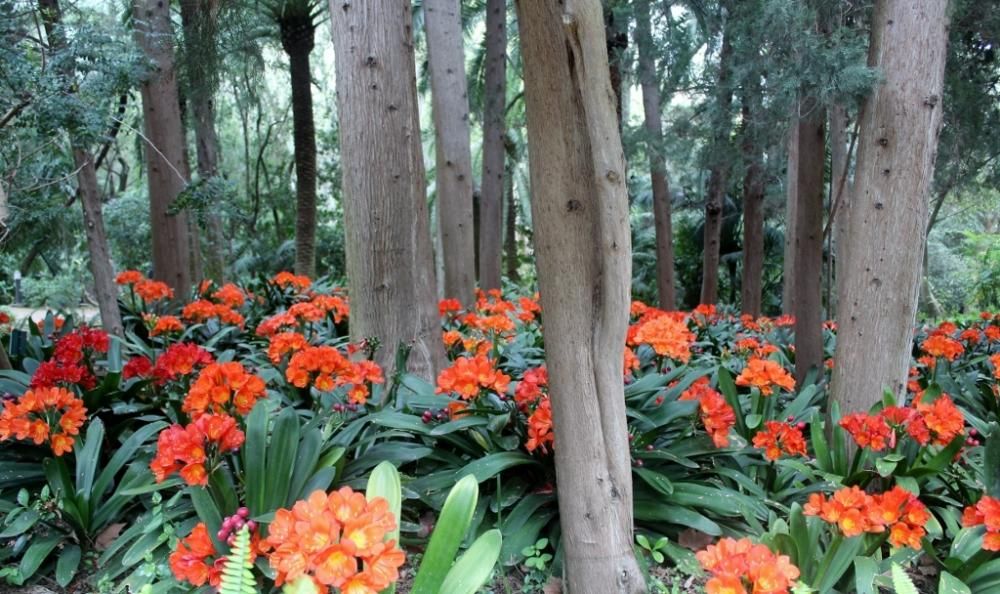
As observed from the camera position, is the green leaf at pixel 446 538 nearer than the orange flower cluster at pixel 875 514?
Yes

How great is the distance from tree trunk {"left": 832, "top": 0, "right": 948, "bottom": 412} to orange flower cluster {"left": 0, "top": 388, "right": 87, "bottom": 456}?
127 inches

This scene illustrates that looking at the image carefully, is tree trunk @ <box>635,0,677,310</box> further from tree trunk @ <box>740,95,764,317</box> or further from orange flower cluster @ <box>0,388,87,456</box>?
orange flower cluster @ <box>0,388,87,456</box>

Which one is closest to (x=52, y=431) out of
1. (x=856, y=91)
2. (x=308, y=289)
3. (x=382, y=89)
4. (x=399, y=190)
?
(x=399, y=190)

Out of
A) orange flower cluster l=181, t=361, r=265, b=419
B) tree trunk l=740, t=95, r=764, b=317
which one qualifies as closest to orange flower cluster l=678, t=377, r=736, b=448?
orange flower cluster l=181, t=361, r=265, b=419

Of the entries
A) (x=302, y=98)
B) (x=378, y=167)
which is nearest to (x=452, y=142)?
(x=378, y=167)

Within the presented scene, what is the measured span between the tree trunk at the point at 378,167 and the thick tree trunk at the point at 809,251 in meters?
2.65

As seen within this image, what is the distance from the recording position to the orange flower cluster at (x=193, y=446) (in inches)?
67.7

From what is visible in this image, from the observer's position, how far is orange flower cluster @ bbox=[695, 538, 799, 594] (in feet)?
4.60

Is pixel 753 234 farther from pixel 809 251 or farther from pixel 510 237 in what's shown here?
pixel 510 237

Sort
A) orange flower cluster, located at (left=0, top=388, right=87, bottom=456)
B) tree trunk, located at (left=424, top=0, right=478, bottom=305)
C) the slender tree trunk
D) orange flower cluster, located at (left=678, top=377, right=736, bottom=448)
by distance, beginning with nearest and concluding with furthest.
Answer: orange flower cluster, located at (left=0, top=388, right=87, bottom=456) < orange flower cluster, located at (left=678, top=377, right=736, bottom=448) < tree trunk, located at (left=424, top=0, right=478, bottom=305) < the slender tree trunk

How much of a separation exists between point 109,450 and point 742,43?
4.33 metres

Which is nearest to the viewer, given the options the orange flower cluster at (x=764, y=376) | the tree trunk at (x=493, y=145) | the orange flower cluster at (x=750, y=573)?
the orange flower cluster at (x=750, y=573)

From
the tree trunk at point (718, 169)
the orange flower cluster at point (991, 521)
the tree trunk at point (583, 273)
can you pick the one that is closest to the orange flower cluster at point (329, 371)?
the tree trunk at point (583, 273)

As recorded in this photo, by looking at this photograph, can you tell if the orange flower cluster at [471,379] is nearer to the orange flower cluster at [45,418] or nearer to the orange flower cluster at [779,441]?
the orange flower cluster at [779,441]
